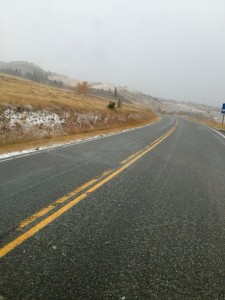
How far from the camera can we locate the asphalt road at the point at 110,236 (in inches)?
111

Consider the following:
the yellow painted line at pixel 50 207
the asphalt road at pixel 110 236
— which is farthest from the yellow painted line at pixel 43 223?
the yellow painted line at pixel 50 207

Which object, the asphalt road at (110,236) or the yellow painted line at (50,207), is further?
the yellow painted line at (50,207)

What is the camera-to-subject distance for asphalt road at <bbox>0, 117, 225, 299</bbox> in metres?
2.82

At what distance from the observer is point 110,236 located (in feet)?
12.7

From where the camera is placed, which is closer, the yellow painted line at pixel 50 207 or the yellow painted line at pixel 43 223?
the yellow painted line at pixel 43 223

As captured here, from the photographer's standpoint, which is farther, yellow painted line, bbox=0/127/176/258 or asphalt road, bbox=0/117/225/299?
yellow painted line, bbox=0/127/176/258

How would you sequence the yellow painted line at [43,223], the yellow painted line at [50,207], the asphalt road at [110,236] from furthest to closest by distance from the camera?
the yellow painted line at [50,207] → the yellow painted line at [43,223] → the asphalt road at [110,236]

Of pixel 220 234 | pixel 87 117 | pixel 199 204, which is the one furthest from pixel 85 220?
pixel 87 117

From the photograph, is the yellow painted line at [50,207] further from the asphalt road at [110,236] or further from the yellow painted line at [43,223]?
the yellow painted line at [43,223]

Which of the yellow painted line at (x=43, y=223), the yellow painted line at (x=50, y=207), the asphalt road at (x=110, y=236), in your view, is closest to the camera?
the asphalt road at (x=110, y=236)

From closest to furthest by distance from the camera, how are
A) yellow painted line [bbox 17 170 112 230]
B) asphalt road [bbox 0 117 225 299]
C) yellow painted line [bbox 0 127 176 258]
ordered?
asphalt road [bbox 0 117 225 299] → yellow painted line [bbox 0 127 176 258] → yellow painted line [bbox 17 170 112 230]

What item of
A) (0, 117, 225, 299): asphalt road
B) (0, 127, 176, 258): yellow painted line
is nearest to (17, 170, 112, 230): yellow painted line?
(0, 117, 225, 299): asphalt road

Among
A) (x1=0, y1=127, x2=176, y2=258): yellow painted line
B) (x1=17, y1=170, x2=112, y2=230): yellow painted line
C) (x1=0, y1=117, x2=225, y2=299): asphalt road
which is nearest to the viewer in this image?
(x1=0, y1=117, x2=225, y2=299): asphalt road

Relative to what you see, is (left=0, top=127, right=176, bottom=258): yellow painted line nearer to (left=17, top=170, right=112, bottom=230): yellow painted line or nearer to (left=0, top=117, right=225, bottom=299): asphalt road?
(left=0, top=117, right=225, bottom=299): asphalt road
